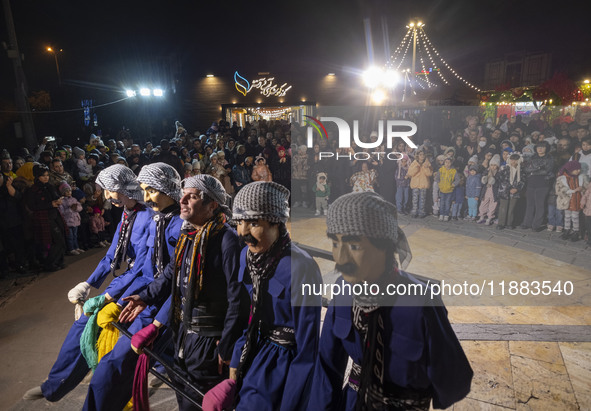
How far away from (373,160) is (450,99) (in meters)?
16.5

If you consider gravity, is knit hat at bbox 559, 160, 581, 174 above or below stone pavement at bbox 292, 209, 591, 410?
above

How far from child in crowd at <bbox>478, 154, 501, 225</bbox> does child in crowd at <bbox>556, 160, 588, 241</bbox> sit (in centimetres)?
119

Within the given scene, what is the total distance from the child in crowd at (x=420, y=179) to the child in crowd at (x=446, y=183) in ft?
0.82

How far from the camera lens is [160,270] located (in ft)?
9.66

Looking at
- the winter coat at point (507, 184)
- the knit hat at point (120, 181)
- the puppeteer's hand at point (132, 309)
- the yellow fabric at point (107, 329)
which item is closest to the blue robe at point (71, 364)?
the yellow fabric at point (107, 329)

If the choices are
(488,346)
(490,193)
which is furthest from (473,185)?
(488,346)

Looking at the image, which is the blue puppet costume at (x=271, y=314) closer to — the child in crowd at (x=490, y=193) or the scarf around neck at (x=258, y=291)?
the scarf around neck at (x=258, y=291)

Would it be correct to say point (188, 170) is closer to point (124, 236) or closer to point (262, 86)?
point (124, 236)

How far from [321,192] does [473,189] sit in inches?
143

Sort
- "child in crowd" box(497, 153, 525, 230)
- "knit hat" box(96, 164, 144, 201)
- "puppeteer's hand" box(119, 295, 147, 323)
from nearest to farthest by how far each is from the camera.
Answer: "puppeteer's hand" box(119, 295, 147, 323), "knit hat" box(96, 164, 144, 201), "child in crowd" box(497, 153, 525, 230)

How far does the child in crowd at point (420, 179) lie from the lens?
8602mm

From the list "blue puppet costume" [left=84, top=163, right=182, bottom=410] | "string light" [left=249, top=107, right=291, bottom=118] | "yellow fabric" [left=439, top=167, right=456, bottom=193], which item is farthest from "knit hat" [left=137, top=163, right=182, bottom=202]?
"string light" [left=249, top=107, right=291, bottom=118]

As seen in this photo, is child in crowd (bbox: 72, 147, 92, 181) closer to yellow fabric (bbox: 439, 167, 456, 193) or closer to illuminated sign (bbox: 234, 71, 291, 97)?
yellow fabric (bbox: 439, 167, 456, 193)

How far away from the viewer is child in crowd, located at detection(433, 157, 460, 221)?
8.38 meters
